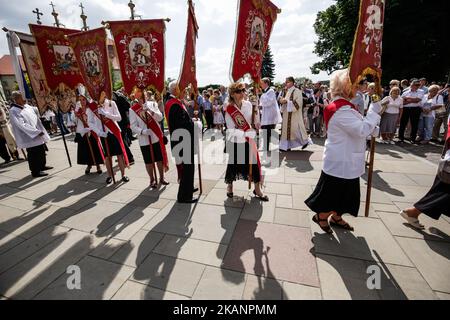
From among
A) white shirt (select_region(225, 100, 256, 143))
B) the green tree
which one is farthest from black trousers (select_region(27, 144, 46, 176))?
the green tree

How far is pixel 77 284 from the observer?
8.22 feet

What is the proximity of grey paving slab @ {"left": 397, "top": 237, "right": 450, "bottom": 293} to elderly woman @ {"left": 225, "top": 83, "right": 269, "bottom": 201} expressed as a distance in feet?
7.01

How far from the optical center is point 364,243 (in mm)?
2986

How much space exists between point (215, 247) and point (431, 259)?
2564 millimetres

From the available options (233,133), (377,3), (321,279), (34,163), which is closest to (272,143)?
(233,133)

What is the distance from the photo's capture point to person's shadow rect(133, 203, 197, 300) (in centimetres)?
246

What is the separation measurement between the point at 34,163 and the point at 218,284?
6565mm

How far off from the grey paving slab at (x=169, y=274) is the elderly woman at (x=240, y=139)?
1886mm

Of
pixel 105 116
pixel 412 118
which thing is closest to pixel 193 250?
pixel 105 116

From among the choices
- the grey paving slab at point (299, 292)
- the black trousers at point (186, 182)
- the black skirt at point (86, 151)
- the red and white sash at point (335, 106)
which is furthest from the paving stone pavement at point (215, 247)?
the red and white sash at point (335, 106)

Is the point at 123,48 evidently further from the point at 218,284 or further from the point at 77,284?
the point at 218,284

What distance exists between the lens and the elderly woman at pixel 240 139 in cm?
388

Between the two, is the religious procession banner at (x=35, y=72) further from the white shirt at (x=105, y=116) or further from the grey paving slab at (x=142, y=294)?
the grey paving slab at (x=142, y=294)

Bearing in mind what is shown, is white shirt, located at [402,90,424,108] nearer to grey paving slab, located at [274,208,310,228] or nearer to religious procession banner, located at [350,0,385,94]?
religious procession banner, located at [350,0,385,94]
